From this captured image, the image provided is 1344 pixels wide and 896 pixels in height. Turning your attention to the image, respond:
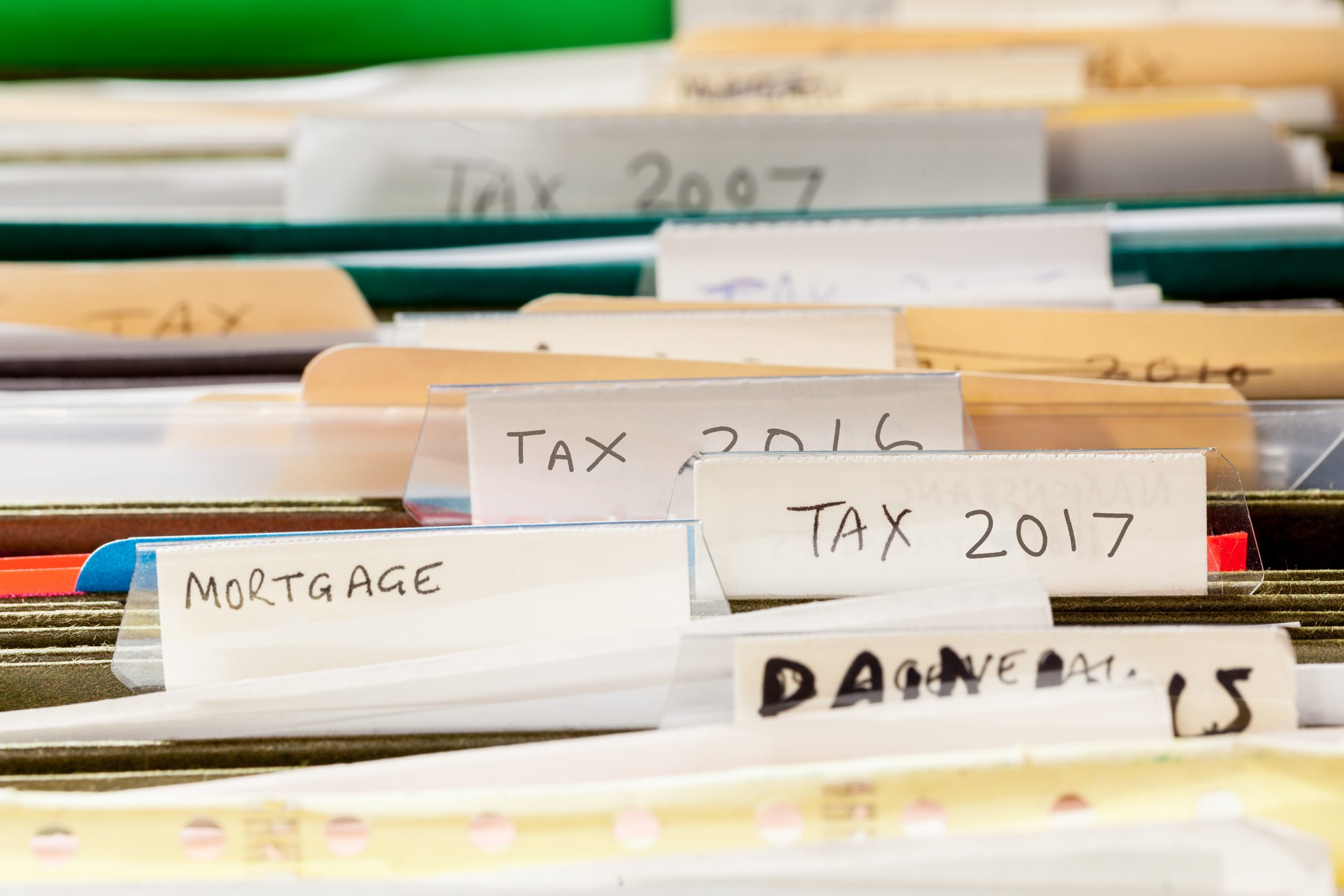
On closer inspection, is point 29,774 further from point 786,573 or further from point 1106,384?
point 1106,384

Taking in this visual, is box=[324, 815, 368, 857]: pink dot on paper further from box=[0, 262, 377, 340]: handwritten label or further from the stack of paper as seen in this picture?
box=[0, 262, 377, 340]: handwritten label

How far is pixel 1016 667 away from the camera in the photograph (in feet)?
1.45

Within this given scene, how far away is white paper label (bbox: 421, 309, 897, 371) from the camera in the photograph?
58 centimetres

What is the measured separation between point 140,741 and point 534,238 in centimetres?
38

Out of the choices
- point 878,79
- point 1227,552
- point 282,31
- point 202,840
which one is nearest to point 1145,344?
point 1227,552

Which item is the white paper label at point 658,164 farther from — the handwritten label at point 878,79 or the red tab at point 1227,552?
the red tab at point 1227,552

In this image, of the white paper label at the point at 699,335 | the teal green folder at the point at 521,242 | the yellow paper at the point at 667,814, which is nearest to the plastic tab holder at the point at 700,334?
the white paper label at the point at 699,335

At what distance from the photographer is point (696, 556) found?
471 mm

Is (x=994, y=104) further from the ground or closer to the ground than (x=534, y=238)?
further from the ground

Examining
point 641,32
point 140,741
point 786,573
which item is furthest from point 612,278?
point 641,32

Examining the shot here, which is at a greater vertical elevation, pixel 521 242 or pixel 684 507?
pixel 521 242

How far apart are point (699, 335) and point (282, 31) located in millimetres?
643

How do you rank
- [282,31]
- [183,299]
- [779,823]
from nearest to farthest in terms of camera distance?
[779,823]
[183,299]
[282,31]

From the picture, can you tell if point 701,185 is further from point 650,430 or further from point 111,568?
point 111,568
